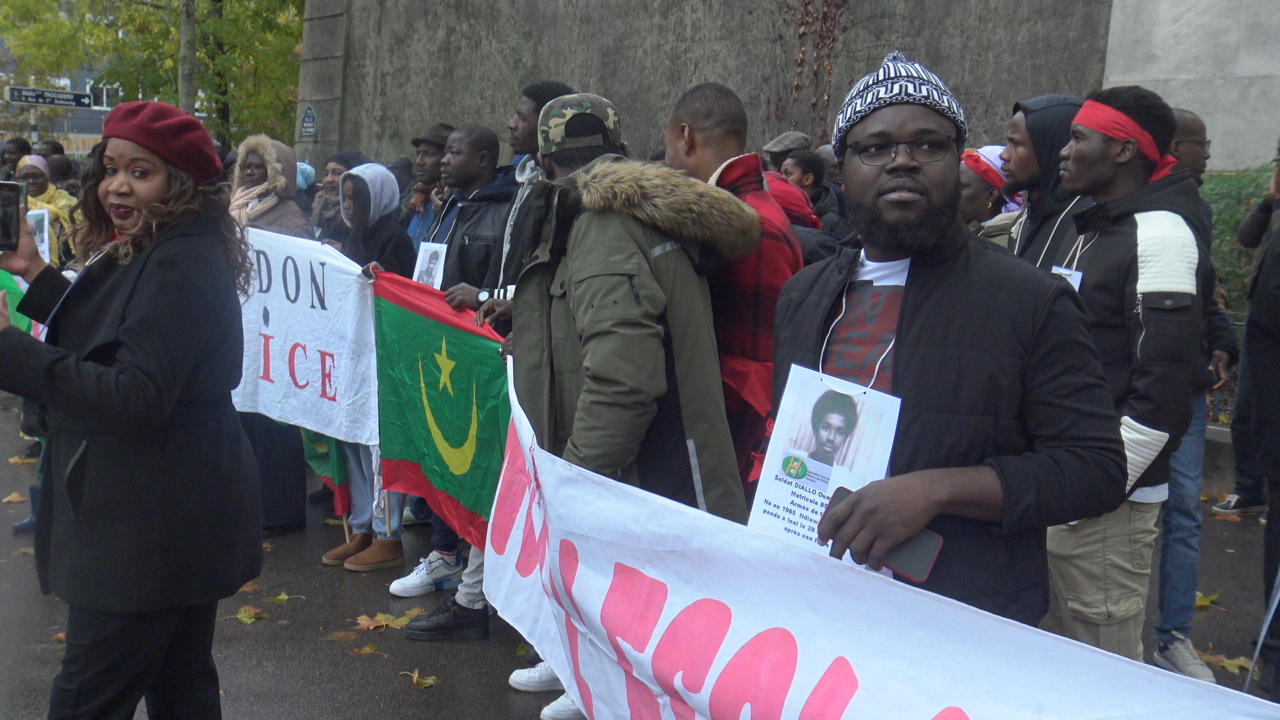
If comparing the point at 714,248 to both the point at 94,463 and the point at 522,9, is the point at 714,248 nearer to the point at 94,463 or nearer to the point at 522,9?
the point at 94,463

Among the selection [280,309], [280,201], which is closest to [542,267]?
[280,309]

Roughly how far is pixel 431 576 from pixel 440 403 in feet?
3.12

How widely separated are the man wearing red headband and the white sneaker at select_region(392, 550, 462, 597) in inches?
122

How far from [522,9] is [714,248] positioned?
10.8 m

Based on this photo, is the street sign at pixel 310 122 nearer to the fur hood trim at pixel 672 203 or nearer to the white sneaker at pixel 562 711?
the white sneaker at pixel 562 711

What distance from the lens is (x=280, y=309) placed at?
6117 millimetres

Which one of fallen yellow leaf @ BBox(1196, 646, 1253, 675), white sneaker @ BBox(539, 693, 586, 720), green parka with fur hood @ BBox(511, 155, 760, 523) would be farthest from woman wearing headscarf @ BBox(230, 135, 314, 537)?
fallen yellow leaf @ BBox(1196, 646, 1253, 675)

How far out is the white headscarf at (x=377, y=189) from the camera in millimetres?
5930

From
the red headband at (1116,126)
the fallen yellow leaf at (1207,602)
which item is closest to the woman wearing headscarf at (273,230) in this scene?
the red headband at (1116,126)

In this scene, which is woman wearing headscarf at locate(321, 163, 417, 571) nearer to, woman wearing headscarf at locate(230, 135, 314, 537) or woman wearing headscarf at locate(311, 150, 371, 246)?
woman wearing headscarf at locate(311, 150, 371, 246)

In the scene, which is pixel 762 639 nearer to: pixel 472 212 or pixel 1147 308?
pixel 1147 308

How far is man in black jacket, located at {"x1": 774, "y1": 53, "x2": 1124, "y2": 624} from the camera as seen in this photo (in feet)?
6.19

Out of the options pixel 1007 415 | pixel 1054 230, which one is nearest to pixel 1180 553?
pixel 1054 230

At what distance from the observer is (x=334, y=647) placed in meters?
4.84
